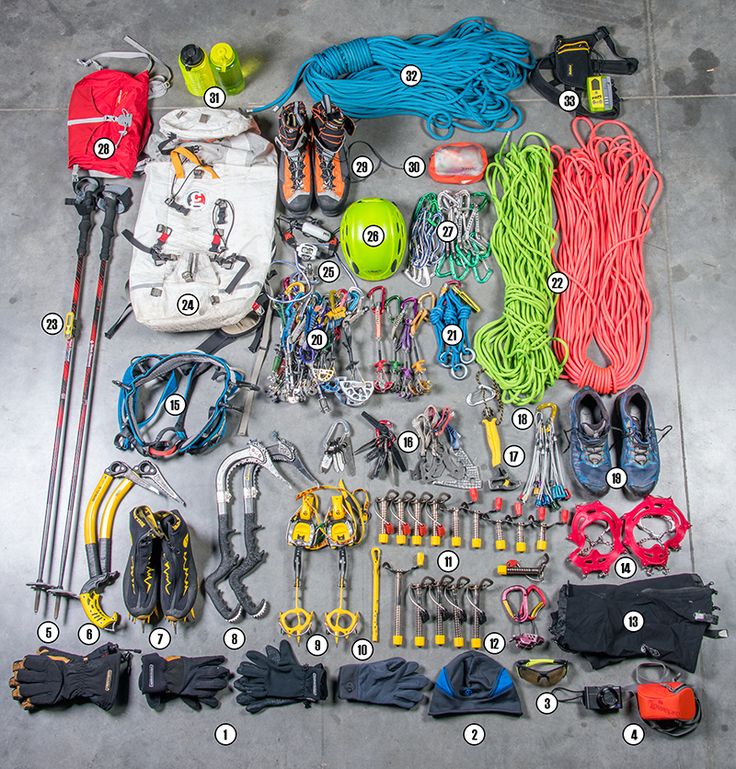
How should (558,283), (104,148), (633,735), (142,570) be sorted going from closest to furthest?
(633,735) → (142,570) → (558,283) → (104,148)

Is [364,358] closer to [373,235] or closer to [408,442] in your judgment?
[408,442]

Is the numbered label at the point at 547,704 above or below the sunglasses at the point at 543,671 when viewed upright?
below

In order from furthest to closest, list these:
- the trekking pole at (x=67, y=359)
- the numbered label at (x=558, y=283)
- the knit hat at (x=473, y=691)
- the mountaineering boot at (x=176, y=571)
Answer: the numbered label at (x=558, y=283), the trekking pole at (x=67, y=359), the mountaineering boot at (x=176, y=571), the knit hat at (x=473, y=691)

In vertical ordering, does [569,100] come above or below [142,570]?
above

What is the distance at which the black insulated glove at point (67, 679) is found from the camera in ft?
13.5

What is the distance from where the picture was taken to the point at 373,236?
181 inches

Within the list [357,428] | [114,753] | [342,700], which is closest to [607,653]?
[342,700]

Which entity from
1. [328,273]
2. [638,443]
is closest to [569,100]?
[328,273]

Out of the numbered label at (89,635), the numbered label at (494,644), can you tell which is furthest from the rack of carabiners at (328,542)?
the numbered label at (89,635)

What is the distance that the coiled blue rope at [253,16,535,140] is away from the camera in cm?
514

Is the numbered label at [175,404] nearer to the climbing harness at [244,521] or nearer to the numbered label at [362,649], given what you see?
the climbing harness at [244,521]

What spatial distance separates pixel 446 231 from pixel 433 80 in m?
1.08

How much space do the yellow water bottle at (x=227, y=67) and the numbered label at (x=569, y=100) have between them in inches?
78.4

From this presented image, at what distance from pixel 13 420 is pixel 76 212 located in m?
1.33
